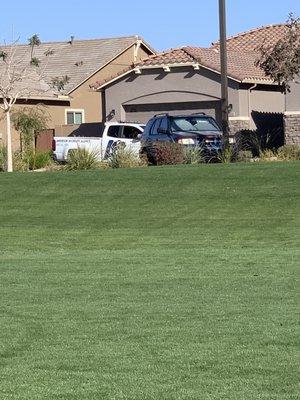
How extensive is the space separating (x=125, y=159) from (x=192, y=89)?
16.5 metres

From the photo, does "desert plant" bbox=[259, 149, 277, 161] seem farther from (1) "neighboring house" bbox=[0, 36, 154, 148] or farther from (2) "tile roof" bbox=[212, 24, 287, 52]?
(2) "tile roof" bbox=[212, 24, 287, 52]

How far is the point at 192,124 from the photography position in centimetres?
3322

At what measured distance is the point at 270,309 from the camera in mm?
10211

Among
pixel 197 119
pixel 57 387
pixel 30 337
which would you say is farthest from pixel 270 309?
pixel 197 119

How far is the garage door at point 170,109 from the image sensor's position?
148 ft

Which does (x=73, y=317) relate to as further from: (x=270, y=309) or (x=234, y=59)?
(x=234, y=59)

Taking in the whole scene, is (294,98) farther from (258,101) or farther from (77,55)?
(77,55)

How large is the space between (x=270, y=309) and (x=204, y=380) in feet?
10.0

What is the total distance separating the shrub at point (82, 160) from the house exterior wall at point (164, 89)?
14.8 m

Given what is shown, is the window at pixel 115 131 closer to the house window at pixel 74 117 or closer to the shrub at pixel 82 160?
the shrub at pixel 82 160

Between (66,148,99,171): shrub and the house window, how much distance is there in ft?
72.2

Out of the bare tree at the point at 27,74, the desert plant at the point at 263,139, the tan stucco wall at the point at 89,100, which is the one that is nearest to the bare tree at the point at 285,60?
the desert plant at the point at 263,139

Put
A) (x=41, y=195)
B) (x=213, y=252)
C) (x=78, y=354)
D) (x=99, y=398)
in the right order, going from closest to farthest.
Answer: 1. (x=99, y=398)
2. (x=78, y=354)
3. (x=213, y=252)
4. (x=41, y=195)

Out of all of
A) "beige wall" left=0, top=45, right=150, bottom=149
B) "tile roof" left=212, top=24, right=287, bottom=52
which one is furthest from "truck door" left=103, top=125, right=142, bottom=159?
"tile roof" left=212, top=24, right=287, bottom=52
